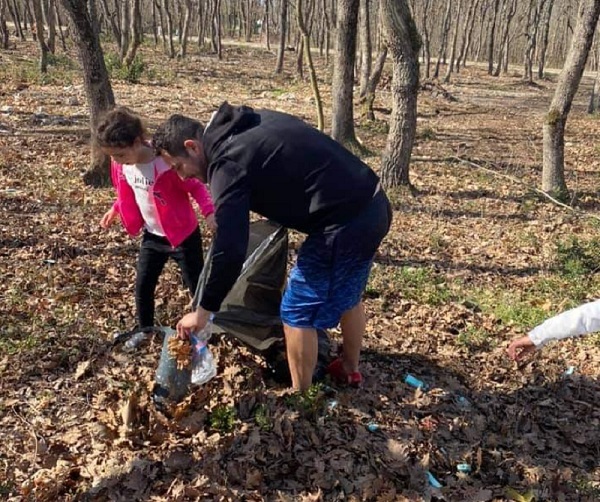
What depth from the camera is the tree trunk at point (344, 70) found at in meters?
9.20

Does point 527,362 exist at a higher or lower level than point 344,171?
lower

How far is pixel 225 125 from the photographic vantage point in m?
2.80

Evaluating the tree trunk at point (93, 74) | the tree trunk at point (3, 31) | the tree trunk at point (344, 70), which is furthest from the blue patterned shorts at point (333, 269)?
the tree trunk at point (3, 31)

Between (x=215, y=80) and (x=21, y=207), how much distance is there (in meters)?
16.6

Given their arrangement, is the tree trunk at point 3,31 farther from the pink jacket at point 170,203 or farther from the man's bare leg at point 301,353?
the man's bare leg at point 301,353

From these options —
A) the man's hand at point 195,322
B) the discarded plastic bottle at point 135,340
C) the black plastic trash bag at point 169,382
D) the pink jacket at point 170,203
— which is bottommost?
the discarded plastic bottle at point 135,340

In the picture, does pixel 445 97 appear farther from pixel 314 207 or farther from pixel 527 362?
pixel 314 207

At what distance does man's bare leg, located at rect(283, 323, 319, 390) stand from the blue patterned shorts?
5 cm

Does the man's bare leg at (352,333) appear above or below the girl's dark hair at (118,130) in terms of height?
below

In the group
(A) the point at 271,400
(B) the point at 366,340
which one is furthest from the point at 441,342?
(A) the point at 271,400

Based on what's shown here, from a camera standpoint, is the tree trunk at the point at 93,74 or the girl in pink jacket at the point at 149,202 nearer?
the girl in pink jacket at the point at 149,202

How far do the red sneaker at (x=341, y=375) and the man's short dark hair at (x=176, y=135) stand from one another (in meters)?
1.83

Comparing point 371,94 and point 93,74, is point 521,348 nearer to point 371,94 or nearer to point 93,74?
point 93,74

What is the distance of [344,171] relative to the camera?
9.78ft
